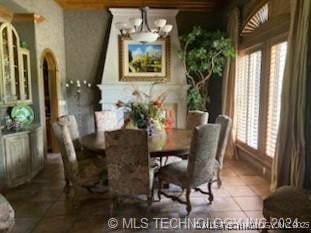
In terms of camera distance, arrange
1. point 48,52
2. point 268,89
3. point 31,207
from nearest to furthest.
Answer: point 31,207
point 268,89
point 48,52

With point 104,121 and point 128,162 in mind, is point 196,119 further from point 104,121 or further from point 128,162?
point 128,162

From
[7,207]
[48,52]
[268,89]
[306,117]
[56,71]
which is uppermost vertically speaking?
[48,52]

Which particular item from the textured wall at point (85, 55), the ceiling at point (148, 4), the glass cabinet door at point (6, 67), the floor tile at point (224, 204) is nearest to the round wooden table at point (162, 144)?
the floor tile at point (224, 204)

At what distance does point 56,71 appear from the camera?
5844 millimetres

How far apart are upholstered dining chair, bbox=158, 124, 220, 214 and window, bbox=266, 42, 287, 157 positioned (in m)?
1.35

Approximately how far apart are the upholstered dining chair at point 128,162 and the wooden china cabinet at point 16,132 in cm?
188

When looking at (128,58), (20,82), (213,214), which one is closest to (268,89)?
(213,214)

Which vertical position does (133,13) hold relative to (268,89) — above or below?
above

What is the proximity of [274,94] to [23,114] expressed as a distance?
13.4 ft

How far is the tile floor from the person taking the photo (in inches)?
118

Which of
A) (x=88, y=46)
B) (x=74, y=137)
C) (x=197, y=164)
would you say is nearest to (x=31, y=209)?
(x=74, y=137)

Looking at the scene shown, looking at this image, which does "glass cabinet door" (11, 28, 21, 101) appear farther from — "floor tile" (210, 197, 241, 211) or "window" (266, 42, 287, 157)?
"window" (266, 42, 287, 157)

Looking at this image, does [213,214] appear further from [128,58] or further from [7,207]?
[128,58]

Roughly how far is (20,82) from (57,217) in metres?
2.53
